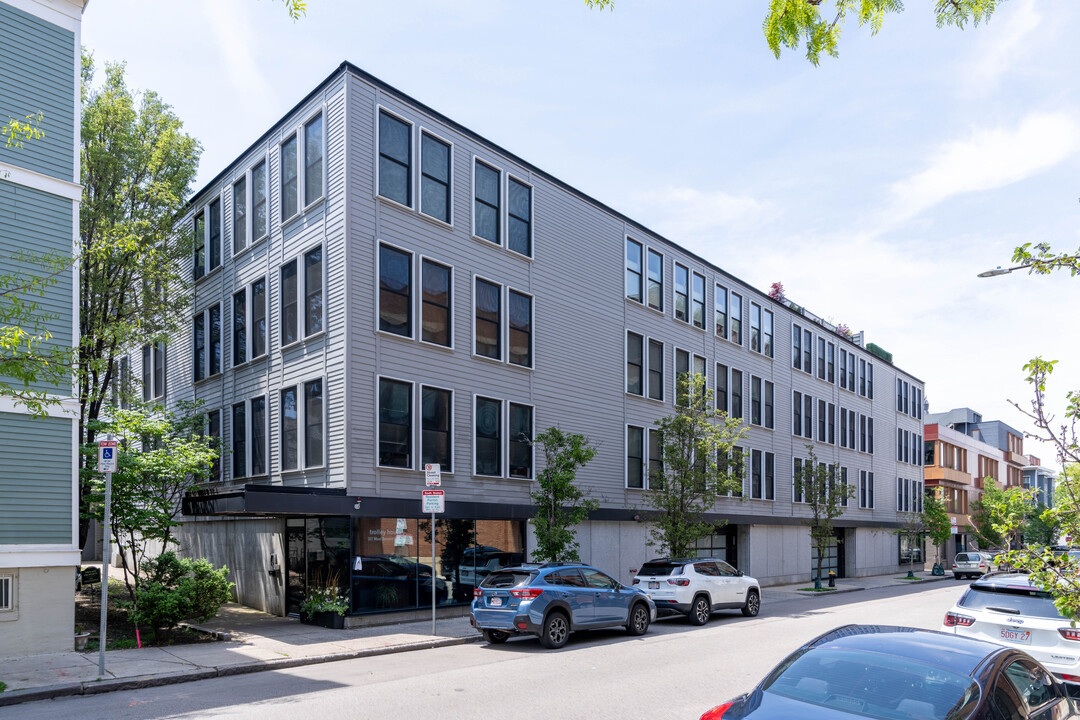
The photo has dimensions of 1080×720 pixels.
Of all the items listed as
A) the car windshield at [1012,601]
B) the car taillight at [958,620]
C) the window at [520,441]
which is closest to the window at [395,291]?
the window at [520,441]

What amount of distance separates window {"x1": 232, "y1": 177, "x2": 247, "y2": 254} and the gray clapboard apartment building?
0.07 m

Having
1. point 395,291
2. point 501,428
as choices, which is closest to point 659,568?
point 501,428

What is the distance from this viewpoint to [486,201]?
23.4 metres

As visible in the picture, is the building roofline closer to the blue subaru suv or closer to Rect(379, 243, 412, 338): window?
Rect(379, 243, 412, 338): window

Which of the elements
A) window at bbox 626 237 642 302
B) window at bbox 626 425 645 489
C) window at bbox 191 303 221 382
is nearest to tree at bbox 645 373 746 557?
window at bbox 626 425 645 489

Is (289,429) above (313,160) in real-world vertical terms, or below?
below

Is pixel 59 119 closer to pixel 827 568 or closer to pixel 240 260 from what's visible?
pixel 240 260

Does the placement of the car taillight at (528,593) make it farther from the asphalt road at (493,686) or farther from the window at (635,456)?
the window at (635,456)

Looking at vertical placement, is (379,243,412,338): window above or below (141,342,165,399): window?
above

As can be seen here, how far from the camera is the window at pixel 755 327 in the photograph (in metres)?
37.0

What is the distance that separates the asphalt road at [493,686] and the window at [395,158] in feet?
35.5

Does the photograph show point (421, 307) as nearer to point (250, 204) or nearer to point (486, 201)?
point (486, 201)

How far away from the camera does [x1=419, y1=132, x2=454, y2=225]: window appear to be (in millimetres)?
21531

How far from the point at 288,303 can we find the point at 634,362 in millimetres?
12217
